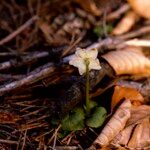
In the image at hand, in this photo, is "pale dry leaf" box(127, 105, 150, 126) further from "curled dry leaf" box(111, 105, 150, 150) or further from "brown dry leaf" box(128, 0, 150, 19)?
"brown dry leaf" box(128, 0, 150, 19)

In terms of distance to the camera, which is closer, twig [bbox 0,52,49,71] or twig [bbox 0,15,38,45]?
twig [bbox 0,52,49,71]

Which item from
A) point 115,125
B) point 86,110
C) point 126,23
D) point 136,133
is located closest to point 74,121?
point 86,110

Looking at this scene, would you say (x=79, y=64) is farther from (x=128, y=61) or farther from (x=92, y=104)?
(x=128, y=61)

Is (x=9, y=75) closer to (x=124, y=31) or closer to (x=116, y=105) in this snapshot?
(x=116, y=105)

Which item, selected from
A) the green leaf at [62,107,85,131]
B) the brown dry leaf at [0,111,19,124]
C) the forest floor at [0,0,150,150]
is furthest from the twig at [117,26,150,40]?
the brown dry leaf at [0,111,19,124]

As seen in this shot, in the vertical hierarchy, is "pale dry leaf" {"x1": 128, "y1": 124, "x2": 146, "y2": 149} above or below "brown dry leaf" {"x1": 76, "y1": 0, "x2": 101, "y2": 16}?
below

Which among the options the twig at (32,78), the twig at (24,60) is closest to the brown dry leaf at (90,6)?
the twig at (24,60)

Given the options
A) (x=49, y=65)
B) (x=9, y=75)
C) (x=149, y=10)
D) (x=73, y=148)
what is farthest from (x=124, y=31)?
(x=73, y=148)
